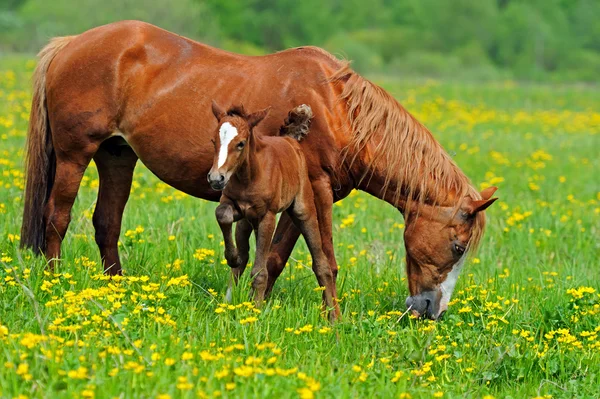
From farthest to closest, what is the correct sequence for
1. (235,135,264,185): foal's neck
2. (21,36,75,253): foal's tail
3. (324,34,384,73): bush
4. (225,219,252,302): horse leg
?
(324,34,384,73): bush, (21,36,75,253): foal's tail, (225,219,252,302): horse leg, (235,135,264,185): foal's neck

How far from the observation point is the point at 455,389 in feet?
15.6

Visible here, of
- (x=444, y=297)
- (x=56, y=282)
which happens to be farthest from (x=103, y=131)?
(x=444, y=297)

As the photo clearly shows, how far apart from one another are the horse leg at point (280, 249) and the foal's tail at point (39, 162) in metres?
1.73

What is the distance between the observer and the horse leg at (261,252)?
5496 mm

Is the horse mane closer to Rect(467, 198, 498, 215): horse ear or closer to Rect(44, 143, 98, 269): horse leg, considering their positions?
Rect(467, 198, 498, 215): horse ear

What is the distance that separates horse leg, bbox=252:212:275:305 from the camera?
5.50m

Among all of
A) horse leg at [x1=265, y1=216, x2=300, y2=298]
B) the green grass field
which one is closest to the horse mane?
horse leg at [x1=265, y1=216, x2=300, y2=298]

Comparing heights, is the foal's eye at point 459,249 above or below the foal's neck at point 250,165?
below

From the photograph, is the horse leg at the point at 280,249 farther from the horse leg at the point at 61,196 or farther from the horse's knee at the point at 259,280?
the horse leg at the point at 61,196

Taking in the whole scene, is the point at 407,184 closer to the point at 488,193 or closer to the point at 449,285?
the point at 488,193

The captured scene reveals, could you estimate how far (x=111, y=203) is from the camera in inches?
264

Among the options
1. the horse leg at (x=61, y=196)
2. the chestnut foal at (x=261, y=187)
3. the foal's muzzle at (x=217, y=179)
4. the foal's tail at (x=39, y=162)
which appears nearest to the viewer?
the foal's muzzle at (x=217, y=179)

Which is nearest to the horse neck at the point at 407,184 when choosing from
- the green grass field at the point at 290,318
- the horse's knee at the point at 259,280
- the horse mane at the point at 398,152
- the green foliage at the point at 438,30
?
the horse mane at the point at 398,152

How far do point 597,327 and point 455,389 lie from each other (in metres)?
1.43
